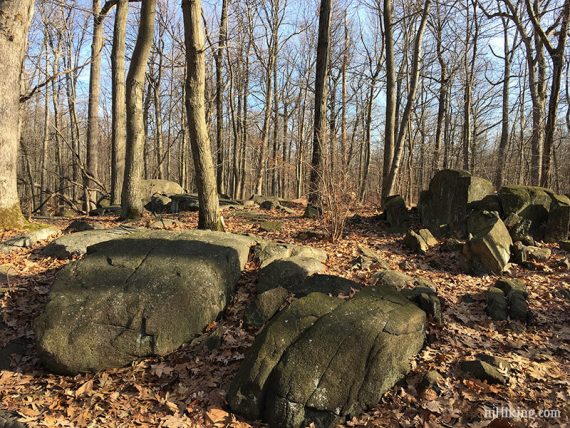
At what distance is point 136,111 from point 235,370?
7.56 m

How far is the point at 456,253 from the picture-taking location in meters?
7.46

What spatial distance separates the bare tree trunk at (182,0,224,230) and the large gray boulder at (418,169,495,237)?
16.1ft

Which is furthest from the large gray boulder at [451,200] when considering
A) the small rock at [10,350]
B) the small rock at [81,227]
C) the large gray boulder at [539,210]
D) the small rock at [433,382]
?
the small rock at [10,350]

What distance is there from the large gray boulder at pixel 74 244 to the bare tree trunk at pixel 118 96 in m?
5.17

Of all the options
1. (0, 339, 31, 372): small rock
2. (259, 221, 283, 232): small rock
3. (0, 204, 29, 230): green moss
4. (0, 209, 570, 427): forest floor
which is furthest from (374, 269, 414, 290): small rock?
(0, 204, 29, 230): green moss

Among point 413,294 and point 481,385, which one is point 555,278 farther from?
point 481,385

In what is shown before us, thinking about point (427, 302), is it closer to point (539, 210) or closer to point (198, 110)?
point (539, 210)

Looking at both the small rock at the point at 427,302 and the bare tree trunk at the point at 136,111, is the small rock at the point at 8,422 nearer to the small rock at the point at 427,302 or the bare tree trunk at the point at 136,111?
the small rock at the point at 427,302

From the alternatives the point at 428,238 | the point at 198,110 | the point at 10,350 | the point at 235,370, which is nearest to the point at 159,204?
the point at 198,110

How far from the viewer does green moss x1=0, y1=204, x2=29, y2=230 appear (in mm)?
7675

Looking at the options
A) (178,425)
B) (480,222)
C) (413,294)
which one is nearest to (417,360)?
(413,294)

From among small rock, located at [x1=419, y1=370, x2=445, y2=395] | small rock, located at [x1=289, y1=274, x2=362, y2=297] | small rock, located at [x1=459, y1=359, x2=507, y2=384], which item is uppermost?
small rock, located at [x1=289, y1=274, x2=362, y2=297]

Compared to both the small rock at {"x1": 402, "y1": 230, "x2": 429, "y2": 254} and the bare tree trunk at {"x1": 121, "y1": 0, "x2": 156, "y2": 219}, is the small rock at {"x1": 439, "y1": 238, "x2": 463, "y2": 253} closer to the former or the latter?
the small rock at {"x1": 402, "y1": 230, "x2": 429, "y2": 254}

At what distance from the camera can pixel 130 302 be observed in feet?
16.1
